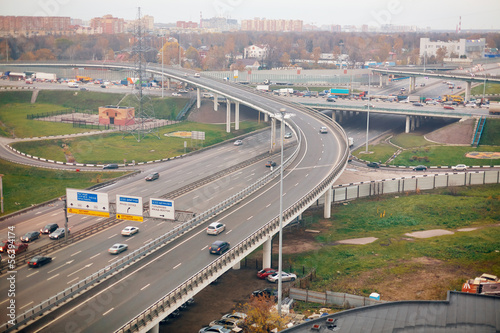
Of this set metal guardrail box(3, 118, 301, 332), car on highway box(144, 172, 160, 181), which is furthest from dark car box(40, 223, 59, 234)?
car on highway box(144, 172, 160, 181)

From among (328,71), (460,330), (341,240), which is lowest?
(341,240)

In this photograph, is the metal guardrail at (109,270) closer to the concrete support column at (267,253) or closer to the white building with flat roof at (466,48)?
the concrete support column at (267,253)

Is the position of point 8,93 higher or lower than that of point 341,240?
higher

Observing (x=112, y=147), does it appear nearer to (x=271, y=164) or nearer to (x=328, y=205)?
(x=271, y=164)

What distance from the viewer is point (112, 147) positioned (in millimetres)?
79312

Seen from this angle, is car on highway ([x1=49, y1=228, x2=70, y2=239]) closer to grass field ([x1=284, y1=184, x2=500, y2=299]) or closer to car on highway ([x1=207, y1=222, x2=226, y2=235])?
car on highway ([x1=207, y1=222, x2=226, y2=235])

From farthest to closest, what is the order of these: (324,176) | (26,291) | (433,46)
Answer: (433,46), (324,176), (26,291)

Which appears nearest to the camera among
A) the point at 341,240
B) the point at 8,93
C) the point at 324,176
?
the point at 341,240

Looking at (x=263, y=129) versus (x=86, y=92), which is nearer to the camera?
(x=263, y=129)

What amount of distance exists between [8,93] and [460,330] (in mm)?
108397

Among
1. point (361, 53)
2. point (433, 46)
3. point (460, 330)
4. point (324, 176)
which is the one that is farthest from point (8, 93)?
point (433, 46)

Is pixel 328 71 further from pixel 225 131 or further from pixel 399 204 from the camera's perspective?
pixel 399 204

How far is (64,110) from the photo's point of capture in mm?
107062

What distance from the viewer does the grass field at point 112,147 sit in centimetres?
7350
